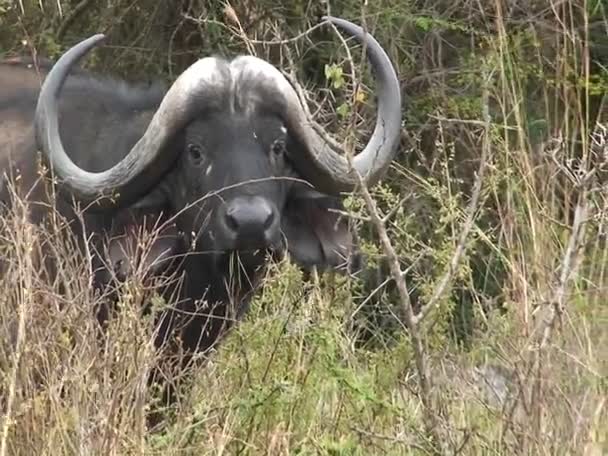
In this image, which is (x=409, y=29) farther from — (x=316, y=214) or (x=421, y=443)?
(x=421, y=443)

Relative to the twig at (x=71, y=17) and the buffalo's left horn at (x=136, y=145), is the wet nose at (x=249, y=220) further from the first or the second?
the twig at (x=71, y=17)

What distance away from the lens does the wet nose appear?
5625 mm

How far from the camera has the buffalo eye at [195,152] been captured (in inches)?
238

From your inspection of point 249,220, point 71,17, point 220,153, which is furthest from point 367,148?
point 71,17

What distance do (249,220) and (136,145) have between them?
74 cm

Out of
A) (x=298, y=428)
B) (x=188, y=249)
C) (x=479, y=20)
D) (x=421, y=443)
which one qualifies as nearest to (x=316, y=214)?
(x=188, y=249)

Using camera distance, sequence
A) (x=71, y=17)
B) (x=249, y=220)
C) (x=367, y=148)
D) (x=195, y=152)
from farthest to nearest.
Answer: (x=71, y=17) → (x=367, y=148) → (x=195, y=152) → (x=249, y=220)

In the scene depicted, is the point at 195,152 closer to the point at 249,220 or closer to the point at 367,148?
the point at 249,220

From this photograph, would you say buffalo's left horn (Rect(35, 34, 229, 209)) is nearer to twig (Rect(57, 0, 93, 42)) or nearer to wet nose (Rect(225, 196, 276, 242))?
wet nose (Rect(225, 196, 276, 242))

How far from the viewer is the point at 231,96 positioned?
238 inches

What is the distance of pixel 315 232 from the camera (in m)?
6.46

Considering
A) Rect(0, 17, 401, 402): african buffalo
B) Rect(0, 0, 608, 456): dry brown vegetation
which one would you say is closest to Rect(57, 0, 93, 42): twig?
Rect(0, 0, 608, 456): dry brown vegetation

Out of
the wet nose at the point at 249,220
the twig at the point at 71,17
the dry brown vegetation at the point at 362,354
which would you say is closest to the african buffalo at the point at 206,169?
the wet nose at the point at 249,220

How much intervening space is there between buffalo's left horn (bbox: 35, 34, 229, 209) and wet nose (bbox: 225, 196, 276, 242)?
52cm
